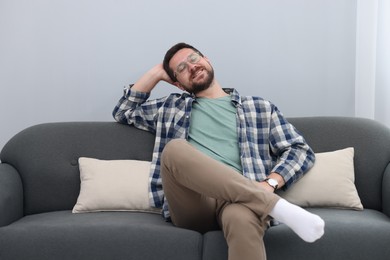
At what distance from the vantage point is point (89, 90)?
3.33m

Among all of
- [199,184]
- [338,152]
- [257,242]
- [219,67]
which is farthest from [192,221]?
[219,67]

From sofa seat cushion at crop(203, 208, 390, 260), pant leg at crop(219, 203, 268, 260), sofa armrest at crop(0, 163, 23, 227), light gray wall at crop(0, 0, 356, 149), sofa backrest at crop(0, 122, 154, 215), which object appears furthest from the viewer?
light gray wall at crop(0, 0, 356, 149)

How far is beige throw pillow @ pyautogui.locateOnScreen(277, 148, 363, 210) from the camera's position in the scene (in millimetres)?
2592

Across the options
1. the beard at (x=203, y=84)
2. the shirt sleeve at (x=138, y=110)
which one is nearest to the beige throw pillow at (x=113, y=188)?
the shirt sleeve at (x=138, y=110)

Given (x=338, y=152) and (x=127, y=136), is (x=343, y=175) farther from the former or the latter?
(x=127, y=136)

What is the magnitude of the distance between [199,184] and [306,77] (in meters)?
1.42

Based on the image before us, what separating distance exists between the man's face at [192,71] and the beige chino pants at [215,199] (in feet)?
2.08

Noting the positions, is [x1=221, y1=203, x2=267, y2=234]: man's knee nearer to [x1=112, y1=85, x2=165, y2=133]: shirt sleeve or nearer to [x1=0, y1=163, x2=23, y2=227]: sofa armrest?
[x1=112, y1=85, x2=165, y2=133]: shirt sleeve

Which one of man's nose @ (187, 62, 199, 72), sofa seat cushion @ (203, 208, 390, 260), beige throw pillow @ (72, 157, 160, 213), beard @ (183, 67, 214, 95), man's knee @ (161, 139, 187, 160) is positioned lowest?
sofa seat cushion @ (203, 208, 390, 260)

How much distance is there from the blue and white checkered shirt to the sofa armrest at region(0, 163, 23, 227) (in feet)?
1.92

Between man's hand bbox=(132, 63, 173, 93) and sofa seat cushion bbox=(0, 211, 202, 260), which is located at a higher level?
man's hand bbox=(132, 63, 173, 93)

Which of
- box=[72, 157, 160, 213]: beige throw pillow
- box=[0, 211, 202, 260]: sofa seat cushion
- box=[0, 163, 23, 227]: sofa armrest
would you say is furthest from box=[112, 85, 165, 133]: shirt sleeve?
box=[0, 211, 202, 260]: sofa seat cushion

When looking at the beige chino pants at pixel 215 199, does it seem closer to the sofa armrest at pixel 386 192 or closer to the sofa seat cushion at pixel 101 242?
the sofa seat cushion at pixel 101 242

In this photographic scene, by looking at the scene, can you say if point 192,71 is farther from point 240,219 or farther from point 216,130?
point 240,219
